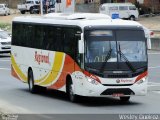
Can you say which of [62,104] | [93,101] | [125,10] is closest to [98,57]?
[62,104]

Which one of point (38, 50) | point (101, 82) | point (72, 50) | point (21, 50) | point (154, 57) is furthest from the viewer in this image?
point (154, 57)

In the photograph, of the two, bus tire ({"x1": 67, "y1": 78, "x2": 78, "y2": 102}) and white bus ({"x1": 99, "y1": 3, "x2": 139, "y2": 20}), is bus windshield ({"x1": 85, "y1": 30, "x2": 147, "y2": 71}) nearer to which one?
bus tire ({"x1": 67, "y1": 78, "x2": 78, "y2": 102})

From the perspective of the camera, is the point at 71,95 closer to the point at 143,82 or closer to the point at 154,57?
the point at 143,82

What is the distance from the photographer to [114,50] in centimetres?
1845

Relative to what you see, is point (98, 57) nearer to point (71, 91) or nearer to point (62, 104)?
point (71, 91)

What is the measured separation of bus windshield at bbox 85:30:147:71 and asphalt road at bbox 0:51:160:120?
3.93 ft

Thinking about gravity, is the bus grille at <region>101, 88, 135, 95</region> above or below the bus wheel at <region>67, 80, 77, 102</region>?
above

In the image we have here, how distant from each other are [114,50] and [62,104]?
2318 millimetres

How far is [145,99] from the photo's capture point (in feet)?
67.5

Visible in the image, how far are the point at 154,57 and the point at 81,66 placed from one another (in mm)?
24240

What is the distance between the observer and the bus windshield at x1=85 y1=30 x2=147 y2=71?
1833 centimetres

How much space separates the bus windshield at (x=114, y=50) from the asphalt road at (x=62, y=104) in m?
1.20

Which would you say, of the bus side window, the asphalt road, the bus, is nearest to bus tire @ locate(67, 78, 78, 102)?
the bus

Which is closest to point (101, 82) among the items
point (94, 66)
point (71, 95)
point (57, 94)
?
point (94, 66)
